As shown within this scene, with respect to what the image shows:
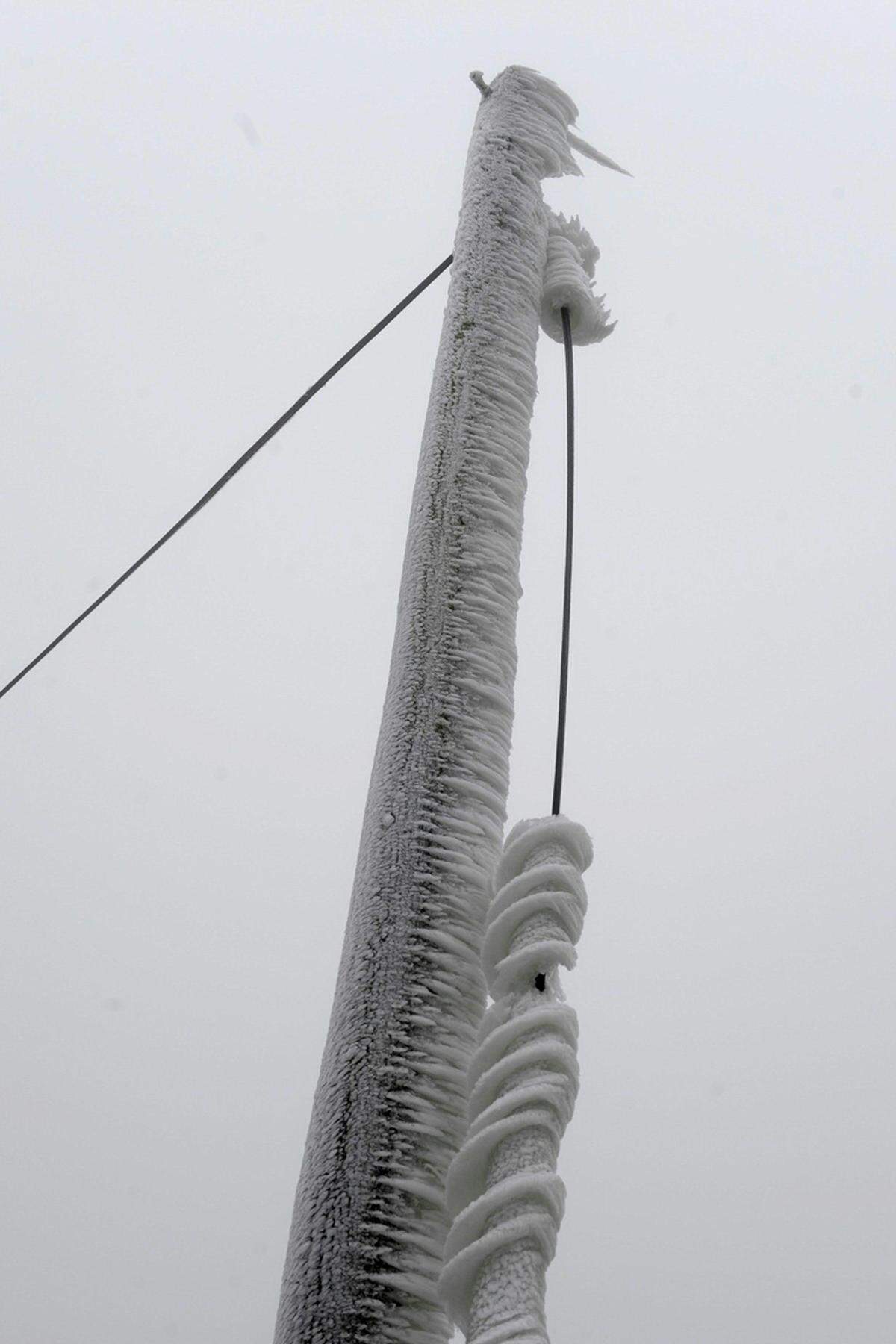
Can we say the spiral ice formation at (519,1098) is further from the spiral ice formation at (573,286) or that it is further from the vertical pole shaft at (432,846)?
the spiral ice formation at (573,286)

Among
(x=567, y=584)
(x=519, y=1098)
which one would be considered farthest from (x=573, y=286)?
(x=519, y=1098)

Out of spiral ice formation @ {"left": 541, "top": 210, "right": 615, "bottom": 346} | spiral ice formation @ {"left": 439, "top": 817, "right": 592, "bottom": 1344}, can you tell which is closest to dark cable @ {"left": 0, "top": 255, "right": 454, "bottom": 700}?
spiral ice formation @ {"left": 541, "top": 210, "right": 615, "bottom": 346}

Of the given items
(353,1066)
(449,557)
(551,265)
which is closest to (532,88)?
(551,265)

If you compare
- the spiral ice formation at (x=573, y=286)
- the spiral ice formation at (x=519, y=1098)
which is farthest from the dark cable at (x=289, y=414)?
the spiral ice formation at (x=519, y=1098)

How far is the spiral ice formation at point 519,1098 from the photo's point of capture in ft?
2.14

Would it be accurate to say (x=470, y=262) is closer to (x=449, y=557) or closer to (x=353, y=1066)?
(x=449, y=557)

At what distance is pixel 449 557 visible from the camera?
3.03 ft

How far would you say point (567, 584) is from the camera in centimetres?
108

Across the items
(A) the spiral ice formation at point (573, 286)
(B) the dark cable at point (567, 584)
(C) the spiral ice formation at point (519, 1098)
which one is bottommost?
(C) the spiral ice formation at point (519, 1098)

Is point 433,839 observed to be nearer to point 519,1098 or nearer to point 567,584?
point 519,1098

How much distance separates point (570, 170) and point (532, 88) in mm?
94

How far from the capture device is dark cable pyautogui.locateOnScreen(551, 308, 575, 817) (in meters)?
0.95

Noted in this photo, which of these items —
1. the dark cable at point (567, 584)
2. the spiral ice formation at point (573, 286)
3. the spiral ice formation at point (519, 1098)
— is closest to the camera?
the spiral ice formation at point (519, 1098)

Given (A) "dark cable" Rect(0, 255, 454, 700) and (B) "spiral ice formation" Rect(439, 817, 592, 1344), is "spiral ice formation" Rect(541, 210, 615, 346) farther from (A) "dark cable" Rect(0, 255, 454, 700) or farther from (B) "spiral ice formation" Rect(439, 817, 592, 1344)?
(B) "spiral ice formation" Rect(439, 817, 592, 1344)
